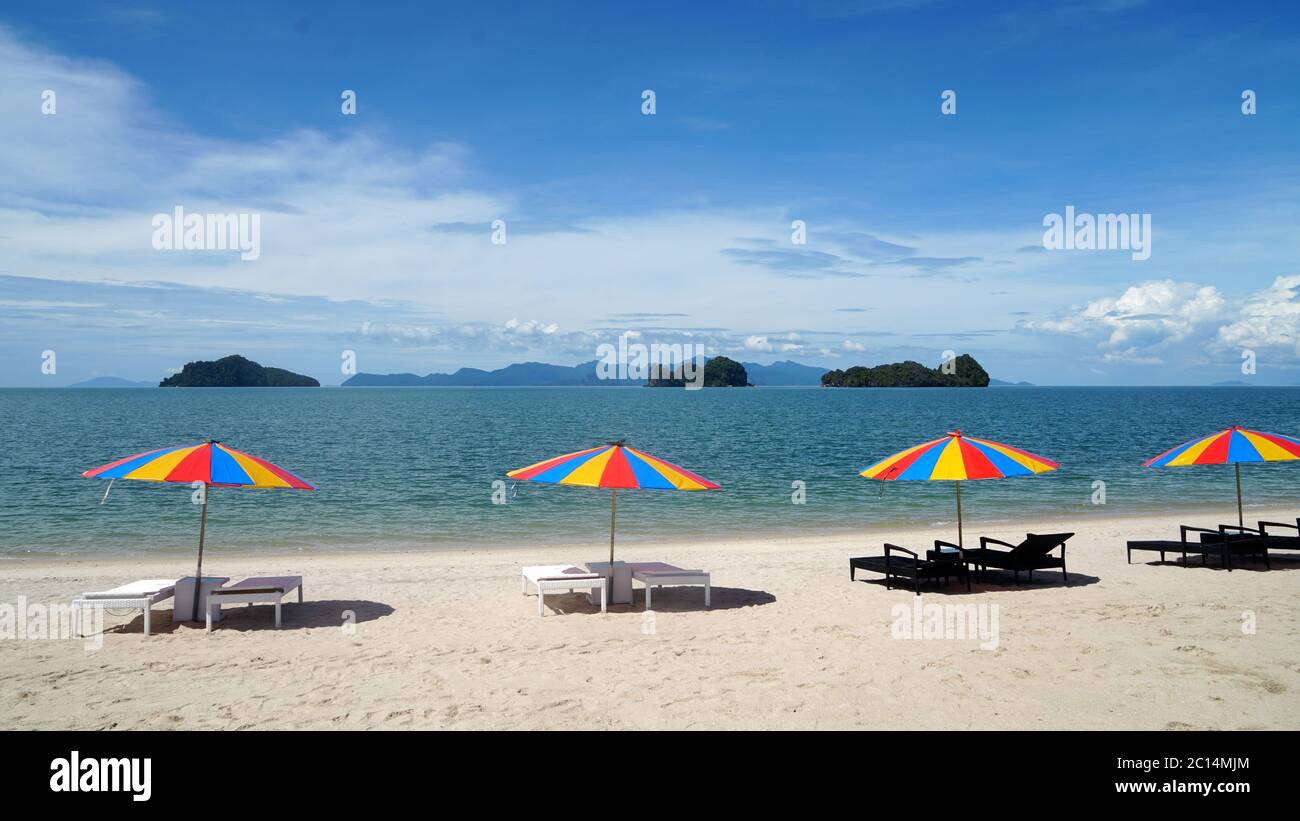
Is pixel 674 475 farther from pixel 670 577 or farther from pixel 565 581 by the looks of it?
pixel 565 581

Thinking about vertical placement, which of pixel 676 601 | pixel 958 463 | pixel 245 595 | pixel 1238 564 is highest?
pixel 958 463

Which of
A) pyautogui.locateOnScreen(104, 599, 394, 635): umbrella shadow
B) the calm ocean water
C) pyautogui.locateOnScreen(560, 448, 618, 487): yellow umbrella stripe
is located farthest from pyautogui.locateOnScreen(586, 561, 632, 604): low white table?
the calm ocean water

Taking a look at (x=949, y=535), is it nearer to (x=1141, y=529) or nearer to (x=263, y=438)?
(x=1141, y=529)

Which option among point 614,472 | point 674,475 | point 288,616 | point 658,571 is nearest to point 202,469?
point 288,616

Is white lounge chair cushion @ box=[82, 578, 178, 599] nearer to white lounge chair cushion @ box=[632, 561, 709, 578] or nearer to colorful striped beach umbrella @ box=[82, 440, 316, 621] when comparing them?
colorful striped beach umbrella @ box=[82, 440, 316, 621]

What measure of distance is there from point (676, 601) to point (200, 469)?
20.1 ft

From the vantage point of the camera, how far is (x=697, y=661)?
8.63 metres

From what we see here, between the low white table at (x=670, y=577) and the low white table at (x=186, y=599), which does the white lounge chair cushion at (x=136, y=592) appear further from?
the low white table at (x=670, y=577)

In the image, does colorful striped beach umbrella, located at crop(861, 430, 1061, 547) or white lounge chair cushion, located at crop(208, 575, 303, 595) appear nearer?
white lounge chair cushion, located at crop(208, 575, 303, 595)

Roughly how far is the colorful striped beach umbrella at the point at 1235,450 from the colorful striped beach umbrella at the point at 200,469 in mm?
12311

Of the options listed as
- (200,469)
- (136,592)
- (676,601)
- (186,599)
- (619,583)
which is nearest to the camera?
(200,469)

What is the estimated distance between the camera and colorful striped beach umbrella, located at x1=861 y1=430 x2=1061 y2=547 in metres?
11.7

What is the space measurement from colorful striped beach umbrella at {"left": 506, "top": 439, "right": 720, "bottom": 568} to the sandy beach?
5.44 feet
